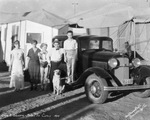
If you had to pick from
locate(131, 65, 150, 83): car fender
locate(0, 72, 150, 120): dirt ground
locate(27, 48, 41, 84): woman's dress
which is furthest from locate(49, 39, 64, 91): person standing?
locate(131, 65, 150, 83): car fender

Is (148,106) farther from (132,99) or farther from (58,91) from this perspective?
(58,91)

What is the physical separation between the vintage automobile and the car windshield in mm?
31

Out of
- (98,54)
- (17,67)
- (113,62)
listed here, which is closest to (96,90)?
(113,62)

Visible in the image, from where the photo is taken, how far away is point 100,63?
538 centimetres

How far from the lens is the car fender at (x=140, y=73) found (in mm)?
5127

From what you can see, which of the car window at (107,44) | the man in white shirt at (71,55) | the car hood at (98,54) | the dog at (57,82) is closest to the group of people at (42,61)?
the man in white shirt at (71,55)

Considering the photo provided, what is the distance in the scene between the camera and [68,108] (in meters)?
4.24

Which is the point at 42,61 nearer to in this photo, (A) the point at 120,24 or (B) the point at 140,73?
(B) the point at 140,73

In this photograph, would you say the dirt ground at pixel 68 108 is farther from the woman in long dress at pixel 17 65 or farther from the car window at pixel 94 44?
the car window at pixel 94 44

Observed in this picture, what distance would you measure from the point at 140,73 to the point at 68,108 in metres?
2.17

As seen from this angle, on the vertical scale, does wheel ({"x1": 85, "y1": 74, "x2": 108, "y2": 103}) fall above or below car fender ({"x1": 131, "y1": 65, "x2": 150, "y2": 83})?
below

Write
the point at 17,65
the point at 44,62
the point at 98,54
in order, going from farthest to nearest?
the point at 44,62 < the point at 17,65 < the point at 98,54

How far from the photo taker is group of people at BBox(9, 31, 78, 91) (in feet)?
18.6

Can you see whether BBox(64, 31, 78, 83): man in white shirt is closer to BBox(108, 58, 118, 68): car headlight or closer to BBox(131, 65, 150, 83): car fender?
BBox(108, 58, 118, 68): car headlight
